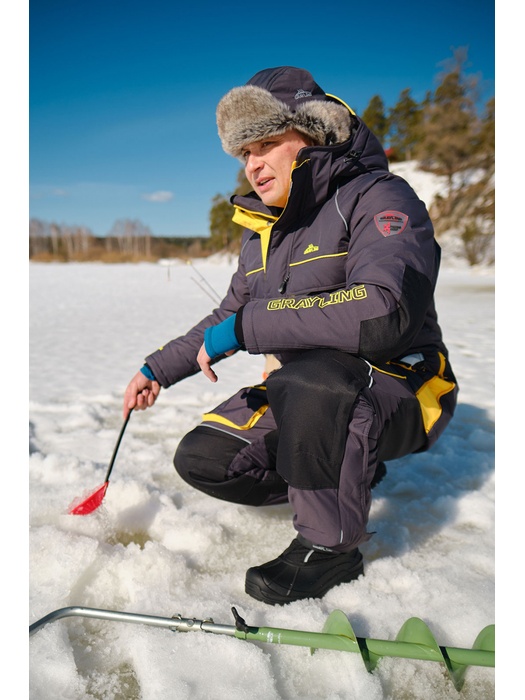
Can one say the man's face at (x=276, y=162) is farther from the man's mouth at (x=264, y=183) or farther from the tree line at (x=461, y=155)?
the tree line at (x=461, y=155)

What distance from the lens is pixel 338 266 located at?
1.82 metres

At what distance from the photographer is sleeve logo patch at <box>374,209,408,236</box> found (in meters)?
1.63

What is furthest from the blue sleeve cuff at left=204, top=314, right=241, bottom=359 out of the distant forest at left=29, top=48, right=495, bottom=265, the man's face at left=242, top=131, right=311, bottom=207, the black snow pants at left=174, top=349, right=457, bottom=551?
the distant forest at left=29, top=48, right=495, bottom=265

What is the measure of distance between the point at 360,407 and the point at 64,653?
37.9 inches

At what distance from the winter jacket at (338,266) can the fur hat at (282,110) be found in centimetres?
11

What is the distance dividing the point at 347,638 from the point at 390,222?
1133 mm

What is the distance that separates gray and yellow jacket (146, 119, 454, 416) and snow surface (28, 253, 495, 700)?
1.95 ft

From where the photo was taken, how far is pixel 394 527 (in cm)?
199

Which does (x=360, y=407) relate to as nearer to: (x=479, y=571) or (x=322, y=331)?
(x=322, y=331)

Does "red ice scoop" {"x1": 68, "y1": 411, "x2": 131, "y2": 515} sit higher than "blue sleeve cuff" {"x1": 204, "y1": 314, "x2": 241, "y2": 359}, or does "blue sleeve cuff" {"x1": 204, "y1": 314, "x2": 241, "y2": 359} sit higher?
"blue sleeve cuff" {"x1": 204, "y1": 314, "x2": 241, "y2": 359}

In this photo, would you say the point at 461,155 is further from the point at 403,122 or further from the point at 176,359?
the point at 176,359

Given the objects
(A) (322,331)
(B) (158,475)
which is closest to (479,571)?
(A) (322,331)

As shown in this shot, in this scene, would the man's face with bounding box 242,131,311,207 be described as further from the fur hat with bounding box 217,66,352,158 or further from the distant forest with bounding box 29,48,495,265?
the distant forest with bounding box 29,48,495,265
